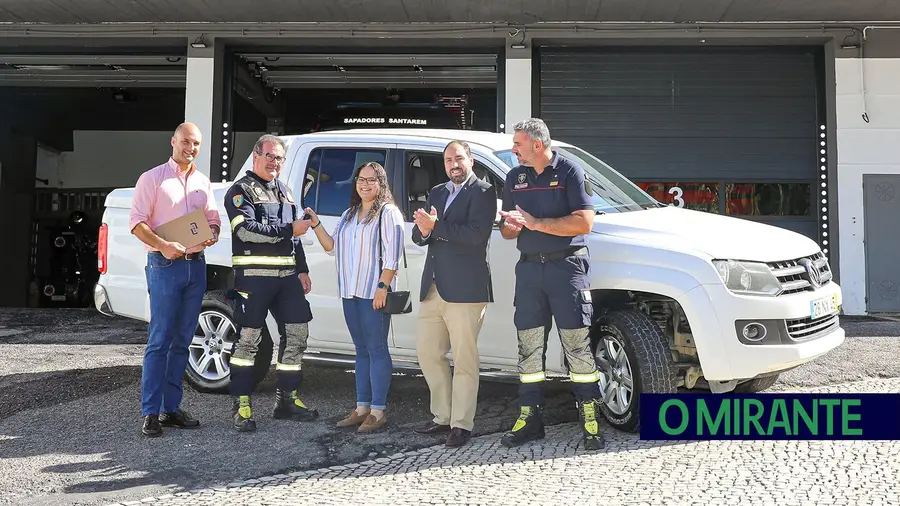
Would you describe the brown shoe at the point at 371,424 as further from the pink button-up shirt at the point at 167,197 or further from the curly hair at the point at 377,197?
the pink button-up shirt at the point at 167,197

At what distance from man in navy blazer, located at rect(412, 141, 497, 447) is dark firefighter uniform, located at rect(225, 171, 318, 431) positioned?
0.81 m

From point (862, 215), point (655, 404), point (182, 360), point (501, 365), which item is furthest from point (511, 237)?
point (862, 215)

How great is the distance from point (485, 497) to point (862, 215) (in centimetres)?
937

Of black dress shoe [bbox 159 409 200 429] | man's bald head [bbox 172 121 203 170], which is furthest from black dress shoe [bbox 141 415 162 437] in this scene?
man's bald head [bbox 172 121 203 170]

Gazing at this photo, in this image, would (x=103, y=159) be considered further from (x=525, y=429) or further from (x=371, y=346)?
(x=525, y=429)

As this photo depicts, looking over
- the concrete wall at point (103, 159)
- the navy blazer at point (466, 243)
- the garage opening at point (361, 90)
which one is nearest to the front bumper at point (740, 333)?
the navy blazer at point (466, 243)

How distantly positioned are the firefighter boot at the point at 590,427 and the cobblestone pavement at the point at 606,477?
0.06 meters

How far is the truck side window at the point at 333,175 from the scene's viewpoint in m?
5.48

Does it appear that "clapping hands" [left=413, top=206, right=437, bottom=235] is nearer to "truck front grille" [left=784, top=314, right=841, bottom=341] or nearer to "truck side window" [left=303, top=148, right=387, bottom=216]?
"truck side window" [left=303, top=148, right=387, bottom=216]

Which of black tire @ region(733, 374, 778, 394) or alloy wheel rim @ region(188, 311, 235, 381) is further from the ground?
alloy wheel rim @ region(188, 311, 235, 381)

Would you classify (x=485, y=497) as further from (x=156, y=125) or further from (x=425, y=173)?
(x=156, y=125)

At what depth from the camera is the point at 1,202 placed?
1811 cm

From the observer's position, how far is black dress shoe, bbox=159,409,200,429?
4910 millimetres

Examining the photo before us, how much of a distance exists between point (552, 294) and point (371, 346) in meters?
1.22
